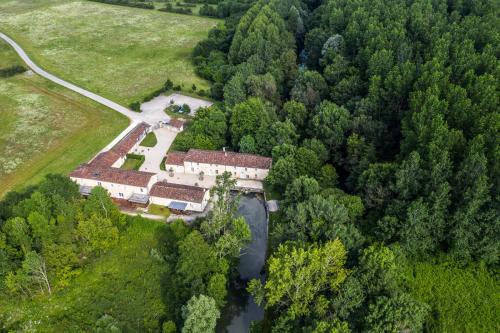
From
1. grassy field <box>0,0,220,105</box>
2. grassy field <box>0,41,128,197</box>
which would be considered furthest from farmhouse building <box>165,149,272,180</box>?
grassy field <box>0,0,220,105</box>

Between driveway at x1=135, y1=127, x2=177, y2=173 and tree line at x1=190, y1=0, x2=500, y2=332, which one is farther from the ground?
tree line at x1=190, y1=0, x2=500, y2=332

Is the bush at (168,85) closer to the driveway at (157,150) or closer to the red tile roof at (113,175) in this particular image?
the driveway at (157,150)

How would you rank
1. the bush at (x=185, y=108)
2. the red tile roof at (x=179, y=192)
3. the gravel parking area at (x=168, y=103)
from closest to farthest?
the red tile roof at (x=179, y=192), the bush at (x=185, y=108), the gravel parking area at (x=168, y=103)

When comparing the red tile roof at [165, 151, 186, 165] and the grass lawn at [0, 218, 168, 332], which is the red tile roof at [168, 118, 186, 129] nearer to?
the red tile roof at [165, 151, 186, 165]

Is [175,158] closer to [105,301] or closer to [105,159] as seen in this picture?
[105,159]

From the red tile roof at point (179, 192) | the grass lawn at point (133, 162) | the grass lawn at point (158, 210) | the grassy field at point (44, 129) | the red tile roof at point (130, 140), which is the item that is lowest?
the grassy field at point (44, 129)

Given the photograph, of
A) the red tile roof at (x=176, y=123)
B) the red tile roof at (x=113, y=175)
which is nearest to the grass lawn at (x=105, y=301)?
the red tile roof at (x=113, y=175)

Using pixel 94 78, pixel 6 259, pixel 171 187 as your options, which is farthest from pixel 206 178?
pixel 94 78
